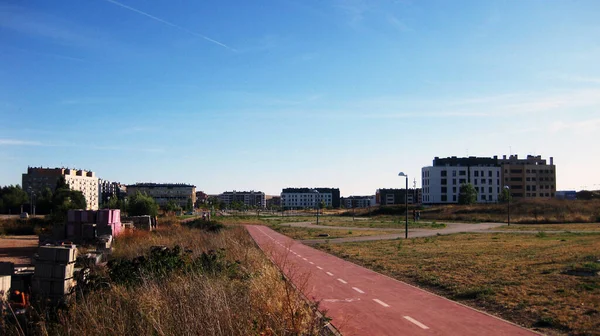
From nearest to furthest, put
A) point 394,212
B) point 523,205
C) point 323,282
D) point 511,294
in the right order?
point 511,294 < point 323,282 < point 523,205 < point 394,212

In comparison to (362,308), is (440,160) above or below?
above

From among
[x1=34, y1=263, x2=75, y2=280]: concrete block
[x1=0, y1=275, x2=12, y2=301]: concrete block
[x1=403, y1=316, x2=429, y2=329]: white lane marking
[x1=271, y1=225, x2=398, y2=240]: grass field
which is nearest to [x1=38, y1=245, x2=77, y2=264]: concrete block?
[x1=34, y1=263, x2=75, y2=280]: concrete block

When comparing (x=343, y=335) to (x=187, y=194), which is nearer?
(x=343, y=335)

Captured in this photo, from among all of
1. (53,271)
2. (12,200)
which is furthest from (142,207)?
(12,200)

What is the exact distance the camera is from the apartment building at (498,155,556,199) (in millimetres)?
125125

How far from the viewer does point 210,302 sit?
6965mm

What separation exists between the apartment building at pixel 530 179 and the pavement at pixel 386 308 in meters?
120

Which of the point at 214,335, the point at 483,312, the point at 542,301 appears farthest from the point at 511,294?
the point at 214,335

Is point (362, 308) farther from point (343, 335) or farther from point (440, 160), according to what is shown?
point (440, 160)

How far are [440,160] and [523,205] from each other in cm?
4412

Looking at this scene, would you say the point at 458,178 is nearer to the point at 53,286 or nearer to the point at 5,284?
the point at 53,286

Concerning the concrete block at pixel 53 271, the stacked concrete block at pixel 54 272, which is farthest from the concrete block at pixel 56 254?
the concrete block at pixel 53 271

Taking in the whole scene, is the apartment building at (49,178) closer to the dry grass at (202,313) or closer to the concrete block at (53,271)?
the concrete block at (53,271)

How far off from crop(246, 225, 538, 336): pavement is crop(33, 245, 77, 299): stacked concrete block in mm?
4476
